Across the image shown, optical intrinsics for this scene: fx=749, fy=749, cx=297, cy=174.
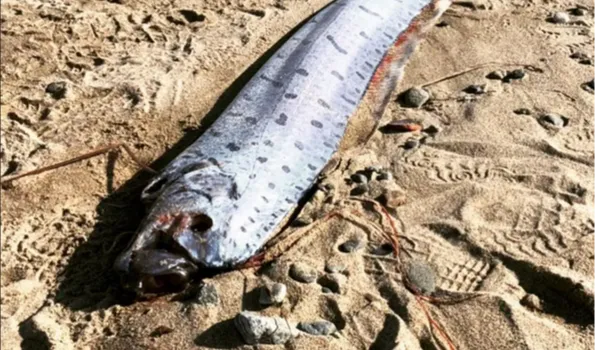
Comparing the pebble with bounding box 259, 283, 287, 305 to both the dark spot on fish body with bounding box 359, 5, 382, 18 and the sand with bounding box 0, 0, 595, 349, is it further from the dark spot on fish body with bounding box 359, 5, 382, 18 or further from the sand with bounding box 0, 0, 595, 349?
the dark spot on fish body with bounding box 359, 5, 382, 18

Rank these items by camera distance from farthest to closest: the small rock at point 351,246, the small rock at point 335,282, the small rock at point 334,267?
the small rock at point 351,246 → the small rock at point 334,267 → the small rock at point 335,282

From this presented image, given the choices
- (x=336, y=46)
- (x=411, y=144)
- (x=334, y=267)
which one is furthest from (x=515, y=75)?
(x=334, y=267)

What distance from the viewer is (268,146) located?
14.5 feet

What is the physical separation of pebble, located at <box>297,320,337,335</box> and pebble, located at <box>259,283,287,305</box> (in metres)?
0.18

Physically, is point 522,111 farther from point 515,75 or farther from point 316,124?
point 316,124

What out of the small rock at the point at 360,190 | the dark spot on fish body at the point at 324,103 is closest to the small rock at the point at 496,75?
the dark spot on fish body at the point at 324,103

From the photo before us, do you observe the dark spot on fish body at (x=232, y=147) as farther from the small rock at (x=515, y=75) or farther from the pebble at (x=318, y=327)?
the small rock at (x=515, y=75)

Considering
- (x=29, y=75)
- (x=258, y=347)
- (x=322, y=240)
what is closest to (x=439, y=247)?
(x=322, y=240)

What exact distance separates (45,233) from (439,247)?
2.16 metres

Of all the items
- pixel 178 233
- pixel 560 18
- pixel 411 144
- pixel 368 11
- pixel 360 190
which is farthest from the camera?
pixel 560 18

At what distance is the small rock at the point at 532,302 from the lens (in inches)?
147

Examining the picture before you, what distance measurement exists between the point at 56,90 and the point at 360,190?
7.18 feet

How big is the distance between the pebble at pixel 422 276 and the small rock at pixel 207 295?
Answer: 1.00m

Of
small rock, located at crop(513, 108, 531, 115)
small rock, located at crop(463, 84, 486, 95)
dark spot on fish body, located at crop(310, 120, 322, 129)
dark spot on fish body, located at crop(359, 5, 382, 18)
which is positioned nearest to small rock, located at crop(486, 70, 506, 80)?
small rock, located at crop(463, 84, 486, 95)
